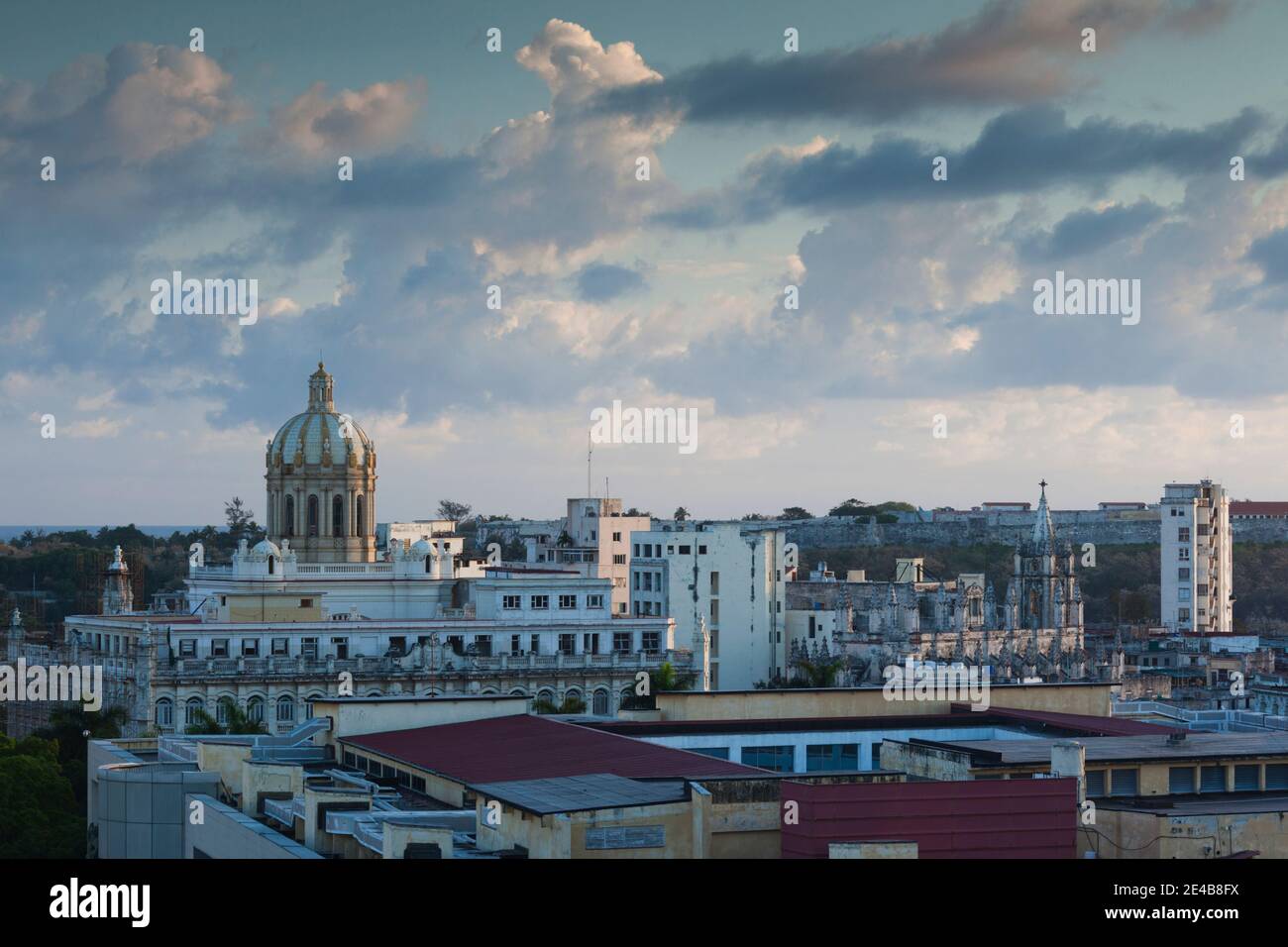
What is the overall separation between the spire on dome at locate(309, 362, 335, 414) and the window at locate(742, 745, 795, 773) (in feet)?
228

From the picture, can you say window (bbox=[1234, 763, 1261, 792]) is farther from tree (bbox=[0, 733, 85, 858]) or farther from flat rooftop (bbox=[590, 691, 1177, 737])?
tree (bbox=[0, 733, 85, 858])

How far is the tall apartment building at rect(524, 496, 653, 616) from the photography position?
458ft

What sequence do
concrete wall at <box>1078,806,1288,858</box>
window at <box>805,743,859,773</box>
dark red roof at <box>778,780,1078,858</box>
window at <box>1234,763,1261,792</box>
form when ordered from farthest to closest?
window at <box>805,743,859,773</box> < window at <box>1234,763,1261,792</box> < concrete wall at <box>1078,806,1288,858</box> < dark red roof at <box>778,780,1078,858</box>

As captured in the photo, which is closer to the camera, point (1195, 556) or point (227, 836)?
point (227, 836)

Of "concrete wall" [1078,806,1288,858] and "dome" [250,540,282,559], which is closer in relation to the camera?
"concrete wall" [1078,806,1288,858]

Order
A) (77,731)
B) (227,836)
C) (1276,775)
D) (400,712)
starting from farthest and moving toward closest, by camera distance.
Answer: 1. (77,731)
2. (400,712)
3. (1276,775)
4. (227,836)

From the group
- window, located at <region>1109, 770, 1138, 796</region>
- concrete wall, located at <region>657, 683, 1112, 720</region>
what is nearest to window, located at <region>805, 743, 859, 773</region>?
concrete wall, located at <region>657, 683, 1112, 720</region>

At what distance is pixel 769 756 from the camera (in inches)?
2132

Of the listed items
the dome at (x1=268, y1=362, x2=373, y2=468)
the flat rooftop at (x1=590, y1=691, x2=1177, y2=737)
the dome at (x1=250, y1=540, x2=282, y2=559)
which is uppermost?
the dome at (x1=268, y1=362, x2=373, y2=468)

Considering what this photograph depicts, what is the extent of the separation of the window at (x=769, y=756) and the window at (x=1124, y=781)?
476 inches

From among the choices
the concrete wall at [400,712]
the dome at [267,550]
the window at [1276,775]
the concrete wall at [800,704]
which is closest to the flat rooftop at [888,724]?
the concrete wall at [800,704]

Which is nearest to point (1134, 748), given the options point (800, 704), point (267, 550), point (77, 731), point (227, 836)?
point (800, 704)

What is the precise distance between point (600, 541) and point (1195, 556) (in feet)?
172

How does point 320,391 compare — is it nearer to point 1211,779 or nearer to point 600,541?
point 600,541
